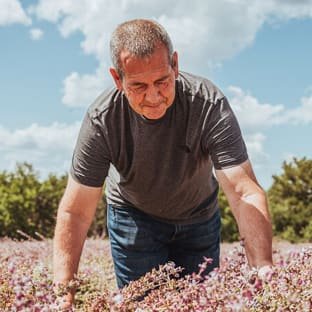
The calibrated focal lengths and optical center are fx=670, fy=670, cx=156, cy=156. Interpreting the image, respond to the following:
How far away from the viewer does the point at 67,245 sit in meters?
3.32

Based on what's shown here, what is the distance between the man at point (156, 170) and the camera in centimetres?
290

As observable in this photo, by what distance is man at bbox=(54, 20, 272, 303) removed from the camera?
9.51 feet

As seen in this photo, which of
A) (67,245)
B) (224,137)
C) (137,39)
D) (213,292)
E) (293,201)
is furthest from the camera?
(293,201)

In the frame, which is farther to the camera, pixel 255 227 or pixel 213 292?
pixel 255 227

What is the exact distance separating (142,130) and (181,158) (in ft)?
0.84

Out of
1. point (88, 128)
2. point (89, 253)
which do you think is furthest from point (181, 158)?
point (89, 253)

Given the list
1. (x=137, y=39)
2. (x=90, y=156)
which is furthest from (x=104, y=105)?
(x=137, y=39)

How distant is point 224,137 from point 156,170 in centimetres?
52

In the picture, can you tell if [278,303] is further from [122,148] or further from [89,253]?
[89,253]

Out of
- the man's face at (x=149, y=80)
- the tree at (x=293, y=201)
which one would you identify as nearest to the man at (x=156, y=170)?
the man's face at (x=149, y=80)

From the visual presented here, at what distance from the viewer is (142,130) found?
3.37 metres

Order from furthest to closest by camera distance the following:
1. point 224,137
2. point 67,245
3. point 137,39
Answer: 1. point 67,245
2. point 224,137
3. point 137,39

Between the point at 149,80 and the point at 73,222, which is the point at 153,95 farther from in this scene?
the point at 73,222

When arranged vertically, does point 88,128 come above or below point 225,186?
above
